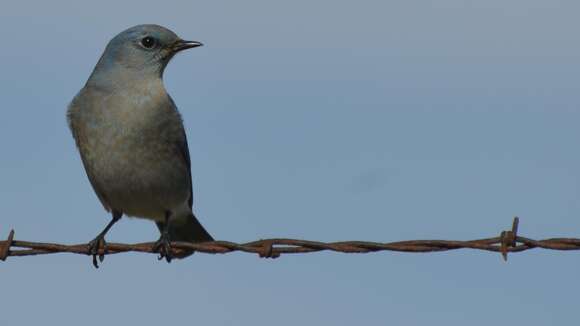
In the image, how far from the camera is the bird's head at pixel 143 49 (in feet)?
27.8

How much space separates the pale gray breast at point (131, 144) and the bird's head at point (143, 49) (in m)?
0.37

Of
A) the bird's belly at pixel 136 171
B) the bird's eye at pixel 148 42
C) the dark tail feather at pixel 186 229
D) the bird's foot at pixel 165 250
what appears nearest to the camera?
the bird's foot at pixel 165 250

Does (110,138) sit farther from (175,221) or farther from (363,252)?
(363,252)

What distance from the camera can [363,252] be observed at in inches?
201

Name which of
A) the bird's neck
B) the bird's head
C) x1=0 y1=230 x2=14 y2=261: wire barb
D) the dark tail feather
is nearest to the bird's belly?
the dark tail feather

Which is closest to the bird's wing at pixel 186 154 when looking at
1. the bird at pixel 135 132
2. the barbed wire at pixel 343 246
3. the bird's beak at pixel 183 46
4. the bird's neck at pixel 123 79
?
the bird at pixel 135 132

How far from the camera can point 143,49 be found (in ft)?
28.1

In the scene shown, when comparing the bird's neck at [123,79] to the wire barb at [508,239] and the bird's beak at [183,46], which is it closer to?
the bird's beak at [183,46]

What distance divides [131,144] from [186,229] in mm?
1337

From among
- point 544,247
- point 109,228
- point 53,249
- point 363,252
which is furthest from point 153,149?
point 544,247

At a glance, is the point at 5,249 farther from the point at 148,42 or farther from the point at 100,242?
the point at 148,42

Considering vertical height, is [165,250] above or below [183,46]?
below

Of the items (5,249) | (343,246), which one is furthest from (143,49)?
(343,246)

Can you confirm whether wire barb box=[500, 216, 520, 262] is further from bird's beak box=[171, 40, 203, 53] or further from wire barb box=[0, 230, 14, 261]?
bird's beak box=[171, 40, 203, 53]
